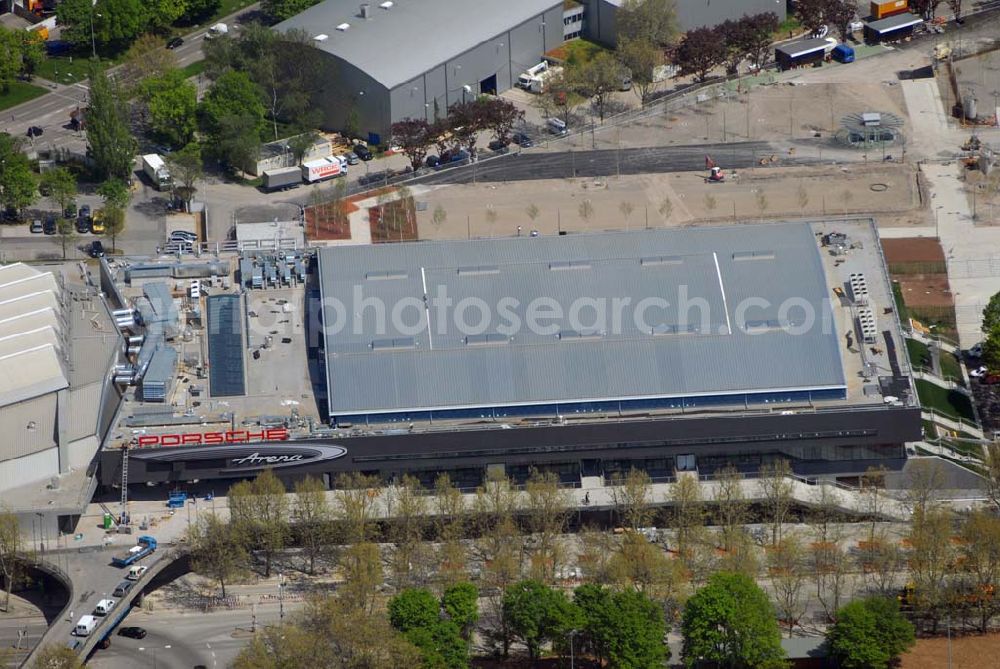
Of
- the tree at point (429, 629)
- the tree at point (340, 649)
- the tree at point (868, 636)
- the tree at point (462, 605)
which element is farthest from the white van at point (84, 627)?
the tree at point (868, 636)

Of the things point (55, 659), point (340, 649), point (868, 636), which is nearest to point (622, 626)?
point (868, 636)

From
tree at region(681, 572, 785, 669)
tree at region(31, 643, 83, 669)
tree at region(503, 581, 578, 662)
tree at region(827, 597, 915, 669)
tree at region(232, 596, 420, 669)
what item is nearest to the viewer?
tree at region(232, 596, 420, 669)

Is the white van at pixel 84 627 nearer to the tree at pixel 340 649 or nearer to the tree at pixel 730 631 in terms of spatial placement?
the tree at pixel 340 649

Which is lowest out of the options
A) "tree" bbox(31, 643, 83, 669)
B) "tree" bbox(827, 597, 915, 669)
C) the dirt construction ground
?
the dirt construction ground

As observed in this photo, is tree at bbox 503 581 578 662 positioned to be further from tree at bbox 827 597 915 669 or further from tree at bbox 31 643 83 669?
tree at bbox 31 643 83 669

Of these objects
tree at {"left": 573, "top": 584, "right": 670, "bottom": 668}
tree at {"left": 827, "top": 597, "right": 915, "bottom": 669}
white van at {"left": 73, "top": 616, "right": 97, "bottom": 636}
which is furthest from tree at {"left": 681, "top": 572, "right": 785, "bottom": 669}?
white van at {"left": 73, "top": 616, "right": 97, "bottom": 636}

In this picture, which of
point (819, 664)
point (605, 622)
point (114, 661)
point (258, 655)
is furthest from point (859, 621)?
point (114, 661)

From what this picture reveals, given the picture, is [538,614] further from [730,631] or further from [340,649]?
[340,649]

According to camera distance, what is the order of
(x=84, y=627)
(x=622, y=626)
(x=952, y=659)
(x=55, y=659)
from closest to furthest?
(x=55, y=659) < (x=622, y=626) < (x=952, y=659) < (x=84, y=627)
